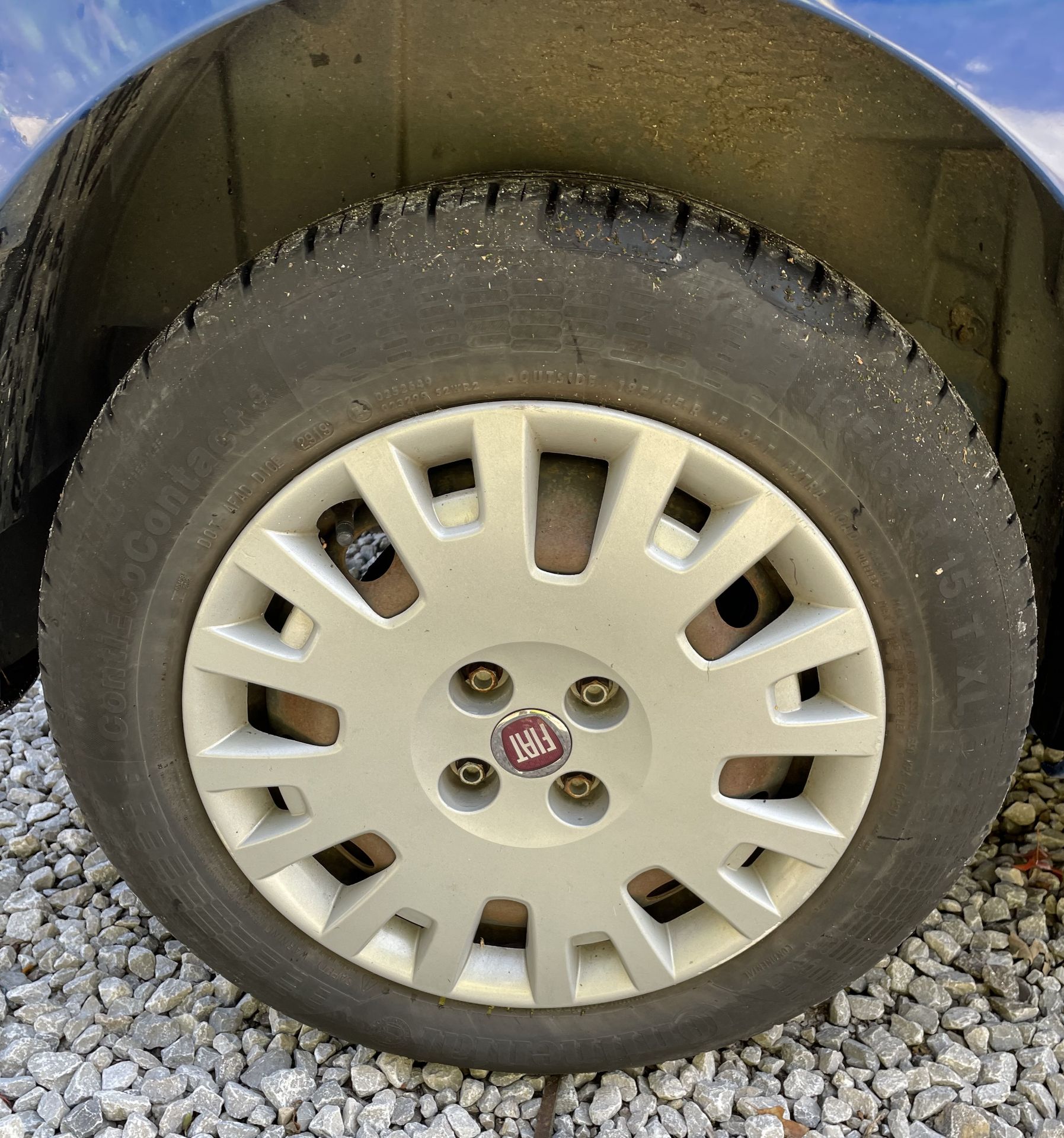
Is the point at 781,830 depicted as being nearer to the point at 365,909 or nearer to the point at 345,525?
the point at 365,909

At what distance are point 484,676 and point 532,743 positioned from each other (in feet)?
0.36

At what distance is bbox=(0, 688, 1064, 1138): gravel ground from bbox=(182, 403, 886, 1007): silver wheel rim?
244mm

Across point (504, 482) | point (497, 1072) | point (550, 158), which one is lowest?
point (497, 1072)

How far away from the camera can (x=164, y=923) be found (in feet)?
5.17

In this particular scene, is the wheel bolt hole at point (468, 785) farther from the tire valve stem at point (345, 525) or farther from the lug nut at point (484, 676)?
the tire valve stem at point (345, 525)

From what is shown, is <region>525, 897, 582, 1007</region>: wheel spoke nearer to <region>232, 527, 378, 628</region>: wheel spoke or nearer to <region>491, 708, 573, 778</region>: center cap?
<region>491, 708, 573, 778</region>: center cap

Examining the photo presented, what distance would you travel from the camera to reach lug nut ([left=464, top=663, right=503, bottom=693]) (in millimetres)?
1373

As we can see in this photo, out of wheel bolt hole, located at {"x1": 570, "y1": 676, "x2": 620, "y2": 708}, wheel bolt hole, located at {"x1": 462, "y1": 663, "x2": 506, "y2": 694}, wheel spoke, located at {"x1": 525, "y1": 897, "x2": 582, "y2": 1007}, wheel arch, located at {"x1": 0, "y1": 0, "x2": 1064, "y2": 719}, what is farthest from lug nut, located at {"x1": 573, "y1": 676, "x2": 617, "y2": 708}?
wheel arch, located at {"x1": 0, "y1": 0, "x2": 1064, "y2": 719}

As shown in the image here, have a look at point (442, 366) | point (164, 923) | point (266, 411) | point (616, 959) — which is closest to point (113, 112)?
point (266, 411)

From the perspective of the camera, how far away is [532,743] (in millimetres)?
1376

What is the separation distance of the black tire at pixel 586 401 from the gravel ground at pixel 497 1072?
39 centimetres

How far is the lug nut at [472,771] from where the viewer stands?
1.42 metres

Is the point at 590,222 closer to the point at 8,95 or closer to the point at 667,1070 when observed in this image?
the point at 8,95

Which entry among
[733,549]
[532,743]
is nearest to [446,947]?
[532,743]
